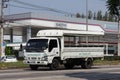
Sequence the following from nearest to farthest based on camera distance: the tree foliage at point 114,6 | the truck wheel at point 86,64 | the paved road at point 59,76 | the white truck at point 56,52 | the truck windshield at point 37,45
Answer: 1. the paved road at point 59,76
2. the tree foliage at point 114,6
3. the truck windshield at point 37,45
4. the white truck at point 56,52
5. the truck wheel at point 86,64

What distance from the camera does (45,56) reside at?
1213 inches

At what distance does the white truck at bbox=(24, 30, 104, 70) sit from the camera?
101ft

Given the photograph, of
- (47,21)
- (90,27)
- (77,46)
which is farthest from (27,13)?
(77,46)

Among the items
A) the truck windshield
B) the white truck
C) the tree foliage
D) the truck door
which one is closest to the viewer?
the tree foliage

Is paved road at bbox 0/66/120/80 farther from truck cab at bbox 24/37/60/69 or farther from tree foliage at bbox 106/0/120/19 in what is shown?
tree foliage at bbox 106/0/120/19

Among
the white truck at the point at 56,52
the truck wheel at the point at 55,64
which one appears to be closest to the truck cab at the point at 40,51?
the white truck at the point at 56,52

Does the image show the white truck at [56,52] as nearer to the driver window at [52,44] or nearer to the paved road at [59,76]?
the driver window at [52,44]

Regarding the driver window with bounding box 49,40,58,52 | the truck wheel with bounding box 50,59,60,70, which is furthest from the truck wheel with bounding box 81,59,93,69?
the driver window with bounding box 49,40,58,52

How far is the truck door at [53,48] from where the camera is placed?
103 ft

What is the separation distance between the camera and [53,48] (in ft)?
104

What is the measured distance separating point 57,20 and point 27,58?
43.3 m

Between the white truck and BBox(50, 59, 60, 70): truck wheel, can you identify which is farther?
BBox(50, 59, 60, 70): truck wheel

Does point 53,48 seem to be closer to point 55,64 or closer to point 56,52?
point 56,52

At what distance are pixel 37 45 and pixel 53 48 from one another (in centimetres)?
137
